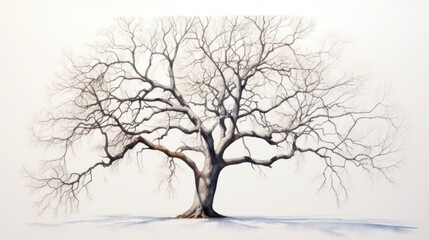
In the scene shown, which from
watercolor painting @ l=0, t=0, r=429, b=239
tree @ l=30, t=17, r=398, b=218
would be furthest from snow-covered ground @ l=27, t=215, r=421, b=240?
tree @ l=30, t=17, r=398, b=218

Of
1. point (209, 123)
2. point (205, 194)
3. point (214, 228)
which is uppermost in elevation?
point (209, 123)

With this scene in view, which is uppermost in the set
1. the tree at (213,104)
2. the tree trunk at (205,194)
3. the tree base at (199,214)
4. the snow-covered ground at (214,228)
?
the tree at (213,104)

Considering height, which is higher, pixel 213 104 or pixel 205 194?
pixel 213 104

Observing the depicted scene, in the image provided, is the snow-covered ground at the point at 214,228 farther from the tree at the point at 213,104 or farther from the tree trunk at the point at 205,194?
the tree at the point at 213,104

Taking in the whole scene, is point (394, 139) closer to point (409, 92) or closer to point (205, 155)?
point (409, 92)

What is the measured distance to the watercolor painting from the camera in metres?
2.17

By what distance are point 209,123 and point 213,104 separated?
9cm

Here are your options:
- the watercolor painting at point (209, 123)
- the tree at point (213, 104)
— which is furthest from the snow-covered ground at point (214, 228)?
the tree at point (213, 104)

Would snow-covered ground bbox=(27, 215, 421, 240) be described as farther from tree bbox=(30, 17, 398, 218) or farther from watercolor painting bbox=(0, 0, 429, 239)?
tree bbox=(30, 17, 398, 218)

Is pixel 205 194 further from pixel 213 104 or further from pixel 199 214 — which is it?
pixel 213 104

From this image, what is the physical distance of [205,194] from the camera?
2.17 m

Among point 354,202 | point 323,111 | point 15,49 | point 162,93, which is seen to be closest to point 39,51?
point 15,49

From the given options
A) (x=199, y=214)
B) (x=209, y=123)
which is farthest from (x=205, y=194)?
(x=209, y=123)

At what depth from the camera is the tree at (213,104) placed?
86.0 inches
